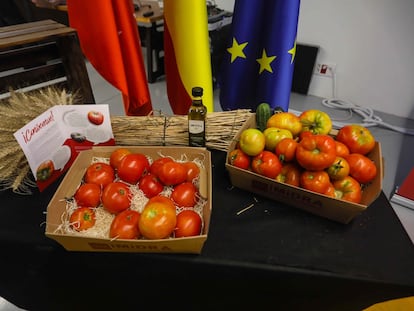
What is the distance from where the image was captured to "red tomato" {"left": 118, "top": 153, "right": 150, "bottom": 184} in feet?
2.52

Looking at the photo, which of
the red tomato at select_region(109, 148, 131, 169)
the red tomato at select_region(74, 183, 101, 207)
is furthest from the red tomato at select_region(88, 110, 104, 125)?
the red tomato at select_region(74, 183, 101, 207)

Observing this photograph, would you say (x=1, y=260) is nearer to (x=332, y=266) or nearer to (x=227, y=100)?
(x=332, y=266)

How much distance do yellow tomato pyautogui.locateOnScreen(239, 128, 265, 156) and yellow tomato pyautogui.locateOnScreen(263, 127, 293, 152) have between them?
0.02 m

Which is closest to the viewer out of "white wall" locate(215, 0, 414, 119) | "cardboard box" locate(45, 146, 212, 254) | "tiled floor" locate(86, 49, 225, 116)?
"cardboard box" locate(45, 146, 212, 254)

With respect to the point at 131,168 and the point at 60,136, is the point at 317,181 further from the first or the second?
the point at 60,136

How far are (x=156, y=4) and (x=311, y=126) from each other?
2.80m

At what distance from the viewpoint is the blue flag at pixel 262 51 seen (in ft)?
3.73

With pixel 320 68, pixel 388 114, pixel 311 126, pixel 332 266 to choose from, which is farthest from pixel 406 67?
pixel 332 266

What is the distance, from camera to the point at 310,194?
2.23 feet

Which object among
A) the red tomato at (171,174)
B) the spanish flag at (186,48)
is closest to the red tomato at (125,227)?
the red tomato at (171,174)

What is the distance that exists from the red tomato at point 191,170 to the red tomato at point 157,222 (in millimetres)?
172

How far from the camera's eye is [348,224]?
0.71 metres

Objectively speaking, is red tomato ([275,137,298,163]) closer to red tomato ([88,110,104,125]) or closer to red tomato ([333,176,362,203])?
→ red tomato ([333,176,362,203])

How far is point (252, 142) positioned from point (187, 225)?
0.28m
